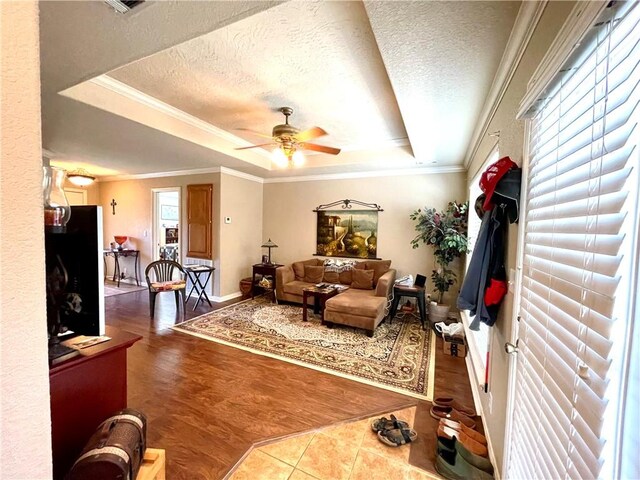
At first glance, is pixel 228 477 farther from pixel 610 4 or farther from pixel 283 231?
pixel 283 231

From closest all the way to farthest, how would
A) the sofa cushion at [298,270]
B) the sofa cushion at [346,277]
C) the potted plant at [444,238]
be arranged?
Answer: the potted plant at [444,238], the sofa cushion at [346,277], the sofa cushion at [298,270]

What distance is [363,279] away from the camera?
14.7 ft

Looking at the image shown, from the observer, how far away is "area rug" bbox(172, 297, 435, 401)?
2.58 metres

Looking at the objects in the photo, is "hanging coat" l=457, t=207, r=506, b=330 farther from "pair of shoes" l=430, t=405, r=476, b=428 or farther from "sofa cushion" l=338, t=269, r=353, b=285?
"sofa cushion" l=338, t=269, r=353, b=285

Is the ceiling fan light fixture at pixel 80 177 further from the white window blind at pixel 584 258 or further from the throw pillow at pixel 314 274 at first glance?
the white window blind at pixel 584 258

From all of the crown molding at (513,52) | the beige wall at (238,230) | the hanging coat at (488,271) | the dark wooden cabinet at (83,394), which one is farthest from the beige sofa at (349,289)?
the dark wooden cabinet at (83,394)

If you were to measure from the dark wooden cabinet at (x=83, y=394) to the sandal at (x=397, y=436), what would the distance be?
5.15 feet

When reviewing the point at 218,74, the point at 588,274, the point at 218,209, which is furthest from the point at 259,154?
the point at 588,274

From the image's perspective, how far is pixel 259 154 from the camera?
4719mm

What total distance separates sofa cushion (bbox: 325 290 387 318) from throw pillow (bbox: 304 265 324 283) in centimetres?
102

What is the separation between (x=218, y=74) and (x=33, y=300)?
2.36 meters

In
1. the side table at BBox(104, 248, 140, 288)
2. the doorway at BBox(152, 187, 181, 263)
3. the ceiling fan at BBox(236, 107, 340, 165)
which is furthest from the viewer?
the side table at BBox(104, 248, 140, 288)

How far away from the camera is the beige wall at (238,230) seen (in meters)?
4.97

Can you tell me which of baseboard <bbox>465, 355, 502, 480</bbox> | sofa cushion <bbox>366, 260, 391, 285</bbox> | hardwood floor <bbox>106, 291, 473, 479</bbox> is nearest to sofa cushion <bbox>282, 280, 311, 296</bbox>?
sofa cushion <bbox>366, 260, 391, 285</bbox>
